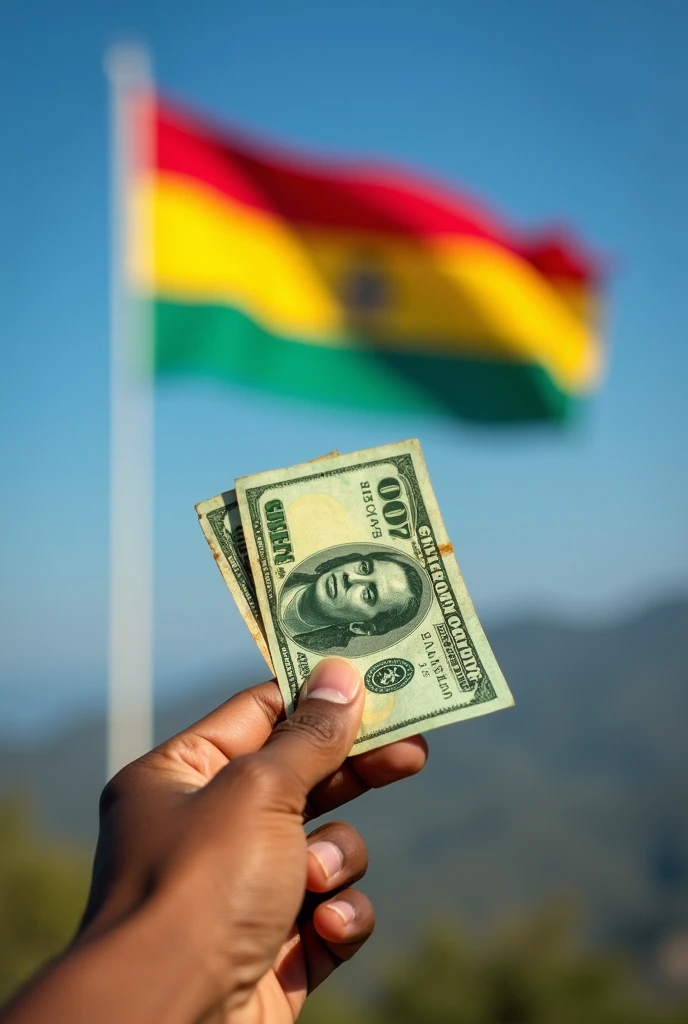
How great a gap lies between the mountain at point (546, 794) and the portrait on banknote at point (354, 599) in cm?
2004

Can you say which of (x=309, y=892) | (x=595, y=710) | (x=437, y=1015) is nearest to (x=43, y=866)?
(x=437, y=1015)

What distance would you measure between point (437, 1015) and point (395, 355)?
283 inches

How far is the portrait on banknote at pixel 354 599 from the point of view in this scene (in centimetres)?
239

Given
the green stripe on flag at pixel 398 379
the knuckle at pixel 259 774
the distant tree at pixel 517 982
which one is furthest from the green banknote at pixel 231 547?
the distant tree at pixel 517 982

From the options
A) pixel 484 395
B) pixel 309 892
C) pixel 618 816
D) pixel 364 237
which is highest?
pixel 364 237

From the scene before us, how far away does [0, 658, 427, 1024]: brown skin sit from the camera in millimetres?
1454

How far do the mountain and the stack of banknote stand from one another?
20.0 metres

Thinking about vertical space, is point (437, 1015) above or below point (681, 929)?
above

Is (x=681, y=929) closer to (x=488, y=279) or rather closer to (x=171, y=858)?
(x=488, y=279)

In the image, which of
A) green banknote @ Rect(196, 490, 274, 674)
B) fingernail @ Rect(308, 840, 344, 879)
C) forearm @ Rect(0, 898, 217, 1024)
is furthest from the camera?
green banknote @ Rect(196, 490, 274, 674)

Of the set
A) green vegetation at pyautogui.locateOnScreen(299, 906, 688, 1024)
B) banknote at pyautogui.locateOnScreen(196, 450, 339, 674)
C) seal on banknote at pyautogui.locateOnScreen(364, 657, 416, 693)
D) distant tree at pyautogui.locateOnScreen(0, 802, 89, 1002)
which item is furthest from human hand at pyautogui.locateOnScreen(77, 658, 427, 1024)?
green vegetation at pyautogui.locateOnScreen(299, 906, 688, 1024)

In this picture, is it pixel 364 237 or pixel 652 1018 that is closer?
pixel 364 237

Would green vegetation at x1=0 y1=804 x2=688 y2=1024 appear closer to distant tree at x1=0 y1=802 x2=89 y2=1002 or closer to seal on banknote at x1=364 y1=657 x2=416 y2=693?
distant tree at x1=0 y1=802 x2=89 y2=1002

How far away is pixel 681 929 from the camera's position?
27078 millimetres
